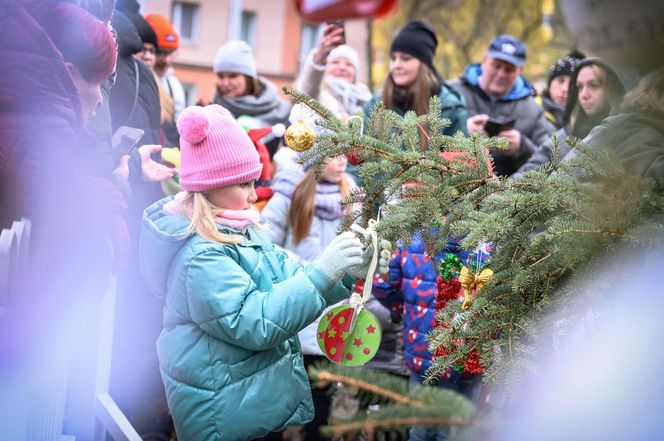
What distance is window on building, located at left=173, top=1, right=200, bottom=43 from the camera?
113 ft

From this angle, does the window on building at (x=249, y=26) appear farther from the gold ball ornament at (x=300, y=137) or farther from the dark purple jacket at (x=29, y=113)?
the dark purple jacket at (x=29, y=113)

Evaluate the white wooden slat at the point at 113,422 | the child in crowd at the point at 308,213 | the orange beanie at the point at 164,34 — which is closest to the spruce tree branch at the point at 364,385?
the white wooden slat at the point at 113,422

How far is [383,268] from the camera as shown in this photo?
3.24 m

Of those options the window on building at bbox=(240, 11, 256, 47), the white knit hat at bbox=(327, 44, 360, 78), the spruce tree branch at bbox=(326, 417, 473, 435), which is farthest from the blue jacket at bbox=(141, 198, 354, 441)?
the window on building at bbox=(240, 11, 256, 47)

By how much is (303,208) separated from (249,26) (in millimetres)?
31415

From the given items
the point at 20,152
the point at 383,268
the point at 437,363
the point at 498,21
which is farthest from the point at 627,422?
the point at 498,21

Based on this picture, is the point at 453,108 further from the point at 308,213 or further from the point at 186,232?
the point at 186,232

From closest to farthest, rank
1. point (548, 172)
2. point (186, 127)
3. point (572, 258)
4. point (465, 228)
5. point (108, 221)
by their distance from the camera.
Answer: point (572, 258) → point (465, 228) → point (548, 172) → point (186, 127) → point (108, 221)

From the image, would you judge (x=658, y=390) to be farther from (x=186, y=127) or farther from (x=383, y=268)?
(x=186, y=127)

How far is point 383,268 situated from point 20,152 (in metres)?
1.21

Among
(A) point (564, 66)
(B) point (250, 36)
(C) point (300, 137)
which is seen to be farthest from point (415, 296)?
(B) point (250, 36)

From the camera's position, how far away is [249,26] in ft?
118

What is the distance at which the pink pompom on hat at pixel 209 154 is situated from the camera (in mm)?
3500

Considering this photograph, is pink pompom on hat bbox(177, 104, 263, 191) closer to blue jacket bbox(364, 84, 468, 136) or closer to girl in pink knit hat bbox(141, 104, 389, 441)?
girl in pink knit hat bbox(141, 104, 389, 441)
